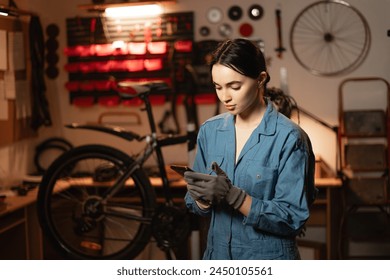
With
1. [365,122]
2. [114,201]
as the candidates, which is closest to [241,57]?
[365,122]

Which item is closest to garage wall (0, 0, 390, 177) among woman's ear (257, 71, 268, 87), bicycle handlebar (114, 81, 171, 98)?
bicycle handlebar (114, 81, 171, 98)

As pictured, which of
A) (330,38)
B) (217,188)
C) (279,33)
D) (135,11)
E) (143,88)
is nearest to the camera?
(217,188)

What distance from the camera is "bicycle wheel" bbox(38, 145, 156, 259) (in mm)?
2549

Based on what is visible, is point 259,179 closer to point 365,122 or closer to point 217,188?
point 217,188

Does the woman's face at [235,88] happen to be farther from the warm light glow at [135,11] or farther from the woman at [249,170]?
the warm light glow at [135,11]

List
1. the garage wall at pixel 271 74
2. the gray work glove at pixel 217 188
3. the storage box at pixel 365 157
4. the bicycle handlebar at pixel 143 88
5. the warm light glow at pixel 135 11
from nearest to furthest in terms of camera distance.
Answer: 1. the gray work glove at pixel 217 188
2. the garage wall at pixel 271 74
3. the storage box at pixel 365 157
4. the bicycle handlebar at pixel 143 88
5. the warm light glow at pixel 135 11

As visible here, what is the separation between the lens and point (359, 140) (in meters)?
2.39

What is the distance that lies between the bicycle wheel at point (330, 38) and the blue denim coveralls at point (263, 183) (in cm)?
88

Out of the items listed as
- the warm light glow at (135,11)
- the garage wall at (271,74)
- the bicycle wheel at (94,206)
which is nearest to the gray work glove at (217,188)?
the garage wall at (271,74)

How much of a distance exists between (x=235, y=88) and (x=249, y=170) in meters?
0.23

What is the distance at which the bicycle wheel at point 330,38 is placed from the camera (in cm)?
215

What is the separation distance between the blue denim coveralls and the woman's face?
0.06 metres

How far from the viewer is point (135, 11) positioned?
2.71 metres

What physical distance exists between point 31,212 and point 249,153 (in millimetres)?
1793
